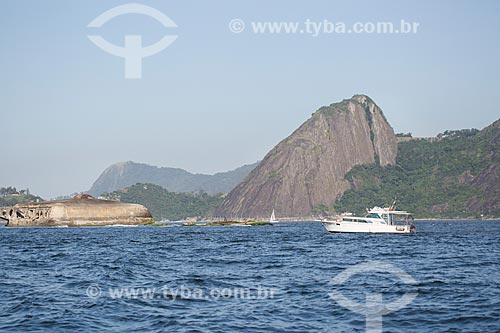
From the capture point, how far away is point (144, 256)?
58.8 m

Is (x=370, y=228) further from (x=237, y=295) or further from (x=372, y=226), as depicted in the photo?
(x=237, y=295)

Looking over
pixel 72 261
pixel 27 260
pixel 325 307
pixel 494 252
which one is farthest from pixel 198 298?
pixel 494 252

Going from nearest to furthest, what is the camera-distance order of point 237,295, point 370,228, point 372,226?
point 237,295
point 370,228
point 372,226

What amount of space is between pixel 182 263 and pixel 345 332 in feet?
89.8

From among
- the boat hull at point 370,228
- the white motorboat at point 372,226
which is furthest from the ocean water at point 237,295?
the white motorboat at point 372,226

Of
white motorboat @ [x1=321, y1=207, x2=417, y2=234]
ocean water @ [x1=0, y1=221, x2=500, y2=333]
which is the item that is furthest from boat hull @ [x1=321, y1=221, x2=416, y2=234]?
ocean water @ [x1=0, y1=221, x2=500, y2=333]

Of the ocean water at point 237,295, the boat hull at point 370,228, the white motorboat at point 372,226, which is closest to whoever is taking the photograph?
the ocean water at point 237,295

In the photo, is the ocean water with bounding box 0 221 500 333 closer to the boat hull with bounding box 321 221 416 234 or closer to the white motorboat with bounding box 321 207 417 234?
the boat hull with bounding box 321 221 416 234

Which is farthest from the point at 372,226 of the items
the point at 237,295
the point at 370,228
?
the point at 237,295

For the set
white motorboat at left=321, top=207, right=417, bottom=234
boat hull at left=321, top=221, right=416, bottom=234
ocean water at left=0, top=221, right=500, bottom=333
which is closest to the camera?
ocean water at left=0, top=221, right=500, bottom=333

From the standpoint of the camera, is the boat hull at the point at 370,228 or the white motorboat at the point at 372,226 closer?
the boat hull at the point at 370,228

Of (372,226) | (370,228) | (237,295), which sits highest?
(372,226)

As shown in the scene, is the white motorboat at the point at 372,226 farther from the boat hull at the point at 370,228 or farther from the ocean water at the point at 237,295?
the ocean water at the point at 237,295

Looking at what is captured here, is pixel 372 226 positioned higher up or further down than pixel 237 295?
higher up
